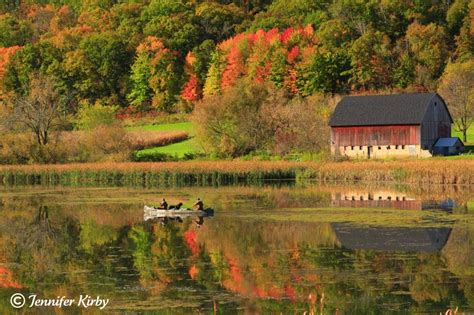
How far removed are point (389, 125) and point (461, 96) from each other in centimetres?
1029

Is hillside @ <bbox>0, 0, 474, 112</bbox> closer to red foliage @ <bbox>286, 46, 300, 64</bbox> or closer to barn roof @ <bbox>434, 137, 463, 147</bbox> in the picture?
red foliage @ <bbox>286, 46, 300, 64</bbox>

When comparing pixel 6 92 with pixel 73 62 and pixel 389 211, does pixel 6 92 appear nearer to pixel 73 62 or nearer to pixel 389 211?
pixel 73 62

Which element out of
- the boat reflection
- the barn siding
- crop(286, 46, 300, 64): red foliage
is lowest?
the barn siding

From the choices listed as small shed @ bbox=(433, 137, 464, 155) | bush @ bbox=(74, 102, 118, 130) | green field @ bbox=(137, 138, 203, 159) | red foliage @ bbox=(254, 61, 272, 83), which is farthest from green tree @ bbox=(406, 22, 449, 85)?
bush @ bbox=(74, 102, 118, 130)

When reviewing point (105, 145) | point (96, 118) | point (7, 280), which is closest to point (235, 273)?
point (7, 280)

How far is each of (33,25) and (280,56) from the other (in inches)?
2133

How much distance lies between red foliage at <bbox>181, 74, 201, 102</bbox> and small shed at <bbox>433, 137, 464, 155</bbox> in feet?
142

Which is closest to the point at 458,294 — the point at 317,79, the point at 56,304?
the point at 56,304

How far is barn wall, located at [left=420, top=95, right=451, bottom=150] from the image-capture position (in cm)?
6875

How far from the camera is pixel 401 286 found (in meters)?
22.1

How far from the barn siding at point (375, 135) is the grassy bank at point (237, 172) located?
9.96m

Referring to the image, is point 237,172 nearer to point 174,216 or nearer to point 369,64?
point 174,216

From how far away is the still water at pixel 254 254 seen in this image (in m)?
20.9

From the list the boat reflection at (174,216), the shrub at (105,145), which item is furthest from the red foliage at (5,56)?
the boat reflection at (174,216)
